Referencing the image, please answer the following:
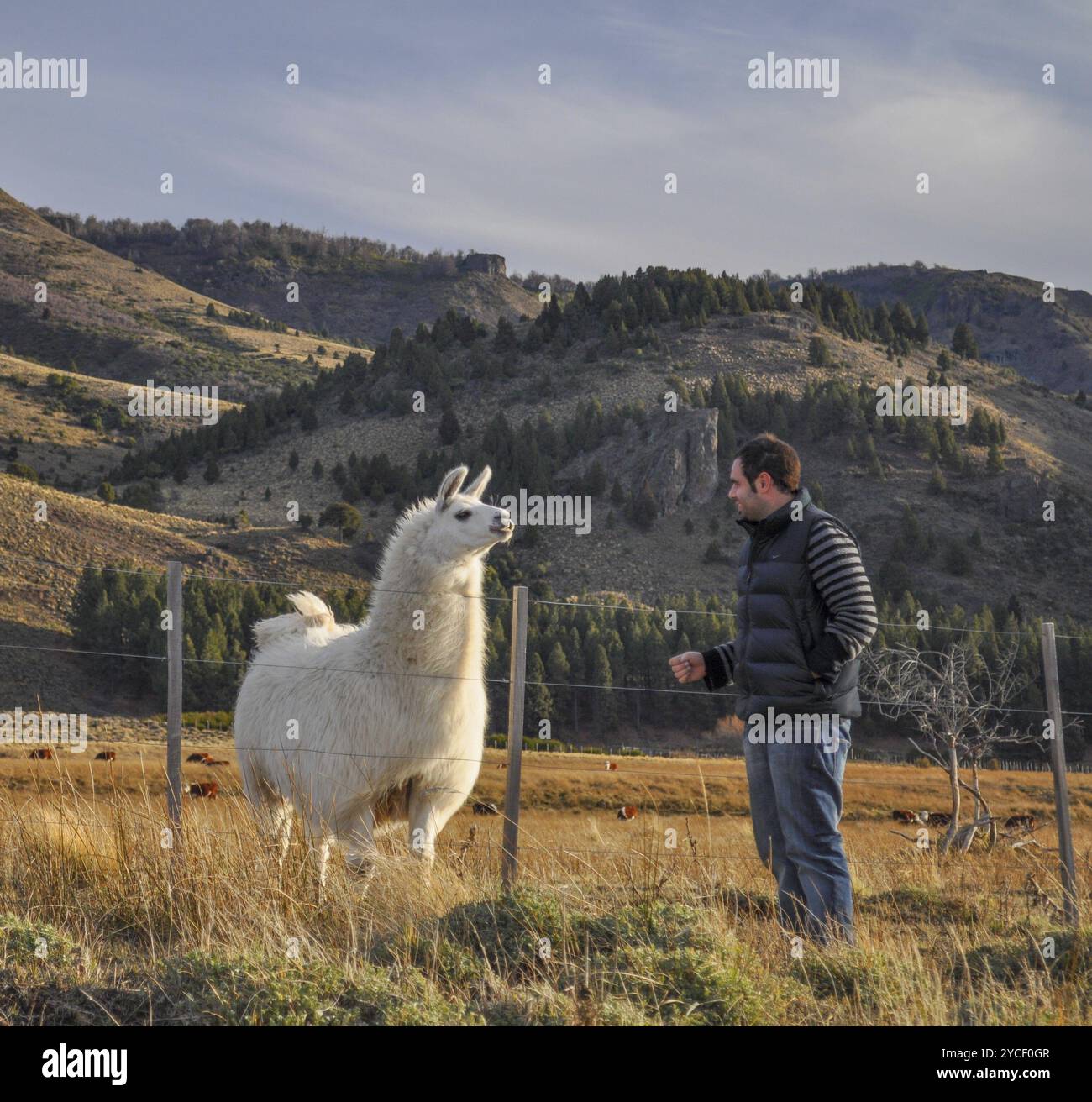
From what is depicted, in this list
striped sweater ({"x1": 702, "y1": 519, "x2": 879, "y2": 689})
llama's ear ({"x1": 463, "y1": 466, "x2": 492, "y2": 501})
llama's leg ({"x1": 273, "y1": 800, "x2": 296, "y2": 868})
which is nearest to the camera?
striped sweater ({"x1": 702, "y1": 519, "x2": 879, "y2": 689})

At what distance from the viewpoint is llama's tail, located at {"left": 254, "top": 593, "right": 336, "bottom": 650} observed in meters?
8.20

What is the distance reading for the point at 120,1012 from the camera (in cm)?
415

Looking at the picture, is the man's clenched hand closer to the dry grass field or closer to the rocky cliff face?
the dry grass field

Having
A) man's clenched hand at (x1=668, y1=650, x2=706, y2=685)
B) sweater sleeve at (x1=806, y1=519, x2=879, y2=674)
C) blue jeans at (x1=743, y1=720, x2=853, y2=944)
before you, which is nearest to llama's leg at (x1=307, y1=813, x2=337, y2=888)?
man's clenched hand at (x1=668, y1=650, x2=706, y2=685)

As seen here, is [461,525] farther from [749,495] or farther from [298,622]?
[749,495]

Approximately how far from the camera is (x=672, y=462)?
7344 cm

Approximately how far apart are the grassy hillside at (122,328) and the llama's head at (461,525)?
126 meters

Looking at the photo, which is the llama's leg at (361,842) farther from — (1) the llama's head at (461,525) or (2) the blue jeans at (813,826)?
(2) the blue jeans at (813,826)

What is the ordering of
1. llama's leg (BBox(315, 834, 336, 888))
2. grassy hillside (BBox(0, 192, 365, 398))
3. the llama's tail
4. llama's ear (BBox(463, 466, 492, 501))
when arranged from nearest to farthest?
llama's leg (BBox(315, 834, 336, 888)) → llama's ear (BBox(463, 466, 492, 501)) → the llama's tail → grassy hillside (BBox(0, 192, 365, 398))

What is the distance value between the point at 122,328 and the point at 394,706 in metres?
153

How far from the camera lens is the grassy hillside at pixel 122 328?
136250 millimetres

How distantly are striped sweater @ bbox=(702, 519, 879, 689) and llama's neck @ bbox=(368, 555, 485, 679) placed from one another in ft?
8.62

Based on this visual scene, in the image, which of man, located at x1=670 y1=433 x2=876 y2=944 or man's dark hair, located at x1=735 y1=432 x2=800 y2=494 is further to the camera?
man's dark hair, located at x1=735 y1=432 x2=800 y2=494
